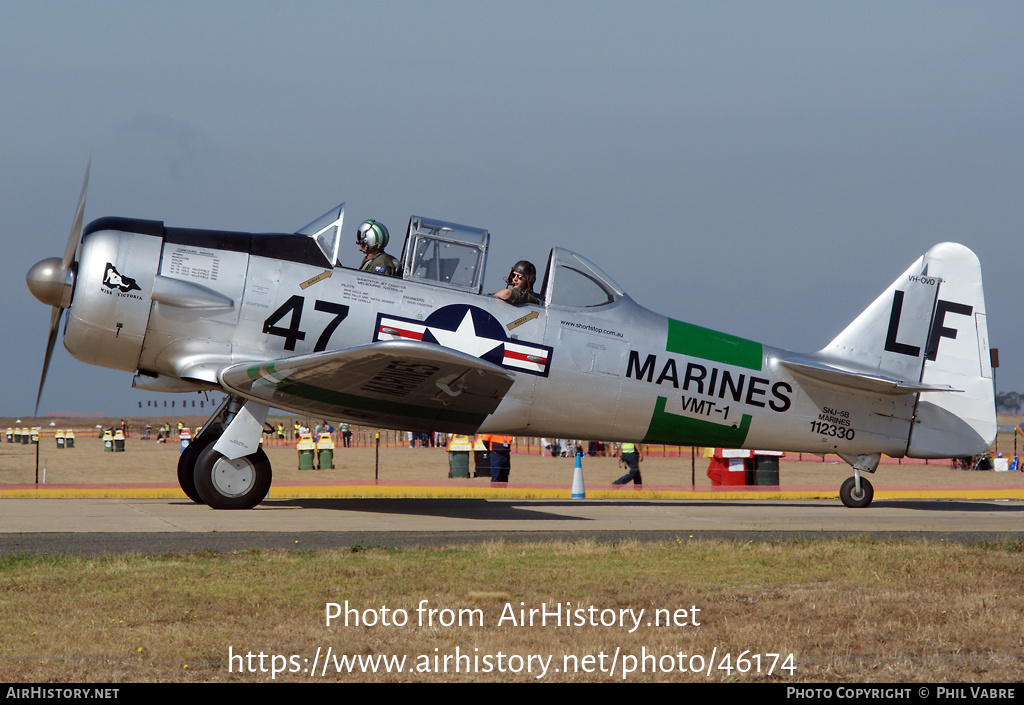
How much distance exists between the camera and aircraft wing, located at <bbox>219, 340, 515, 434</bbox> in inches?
350

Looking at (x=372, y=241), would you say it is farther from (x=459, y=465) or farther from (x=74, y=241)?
(x=459, y=465)

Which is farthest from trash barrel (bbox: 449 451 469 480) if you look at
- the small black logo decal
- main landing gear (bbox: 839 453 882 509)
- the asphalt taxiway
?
the small black logo decal

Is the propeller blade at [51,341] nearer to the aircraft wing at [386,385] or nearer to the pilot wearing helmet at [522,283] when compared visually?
the aircraft wing at [386,385]

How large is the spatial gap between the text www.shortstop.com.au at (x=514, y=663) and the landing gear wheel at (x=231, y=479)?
6374mm

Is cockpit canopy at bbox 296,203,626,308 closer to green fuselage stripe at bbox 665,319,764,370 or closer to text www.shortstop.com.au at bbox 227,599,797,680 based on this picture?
green fuselage stripe at bbox 665,319,764,370

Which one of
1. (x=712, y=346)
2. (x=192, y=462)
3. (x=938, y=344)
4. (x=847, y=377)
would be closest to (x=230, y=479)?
(x=192, y=462)

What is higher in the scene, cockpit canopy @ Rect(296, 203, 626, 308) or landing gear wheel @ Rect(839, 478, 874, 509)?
cockpit canopy @ Rect(296, 203, 626, 308)

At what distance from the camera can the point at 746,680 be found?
12.6 ft

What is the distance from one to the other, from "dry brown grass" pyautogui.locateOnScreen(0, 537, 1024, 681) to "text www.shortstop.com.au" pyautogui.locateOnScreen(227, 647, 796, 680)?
0.04m

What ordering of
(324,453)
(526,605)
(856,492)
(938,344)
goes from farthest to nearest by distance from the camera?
(324,453) < (856,492) < (938,344) < (526,605)

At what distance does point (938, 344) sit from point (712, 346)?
3471 mm

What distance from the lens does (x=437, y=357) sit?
28.4 feet
